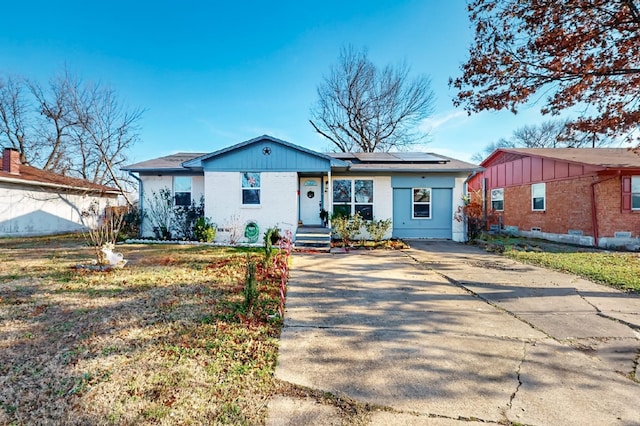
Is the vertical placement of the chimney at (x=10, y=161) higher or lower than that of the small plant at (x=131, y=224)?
higher

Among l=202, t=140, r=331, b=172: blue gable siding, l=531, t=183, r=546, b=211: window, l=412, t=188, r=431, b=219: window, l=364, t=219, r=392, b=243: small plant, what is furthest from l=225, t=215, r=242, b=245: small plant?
l=531, t=183, r=546, b=211: window

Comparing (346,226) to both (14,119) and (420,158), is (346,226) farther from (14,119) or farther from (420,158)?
(14,119)

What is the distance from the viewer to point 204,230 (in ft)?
37.0

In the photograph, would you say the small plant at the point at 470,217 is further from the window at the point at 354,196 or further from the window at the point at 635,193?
the window at the point at 635,193

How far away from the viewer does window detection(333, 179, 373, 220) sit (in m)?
12.6

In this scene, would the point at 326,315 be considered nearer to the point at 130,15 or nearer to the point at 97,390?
the point at 97,390

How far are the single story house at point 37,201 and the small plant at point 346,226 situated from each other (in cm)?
1526

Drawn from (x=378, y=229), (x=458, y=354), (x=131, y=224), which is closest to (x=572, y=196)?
(x=378, y=229)

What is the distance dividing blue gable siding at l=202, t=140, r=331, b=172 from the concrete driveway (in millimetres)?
6298

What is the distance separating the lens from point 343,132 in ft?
86.4

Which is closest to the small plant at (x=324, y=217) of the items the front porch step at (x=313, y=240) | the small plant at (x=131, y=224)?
the front porch step at (x=313, y=240)

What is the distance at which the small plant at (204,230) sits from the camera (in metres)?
11.2

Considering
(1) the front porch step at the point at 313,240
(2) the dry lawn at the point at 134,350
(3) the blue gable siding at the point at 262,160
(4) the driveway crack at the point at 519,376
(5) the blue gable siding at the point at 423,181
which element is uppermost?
(3) the blue gable siding at the point at 262,160

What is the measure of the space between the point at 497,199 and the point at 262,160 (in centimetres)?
1589
